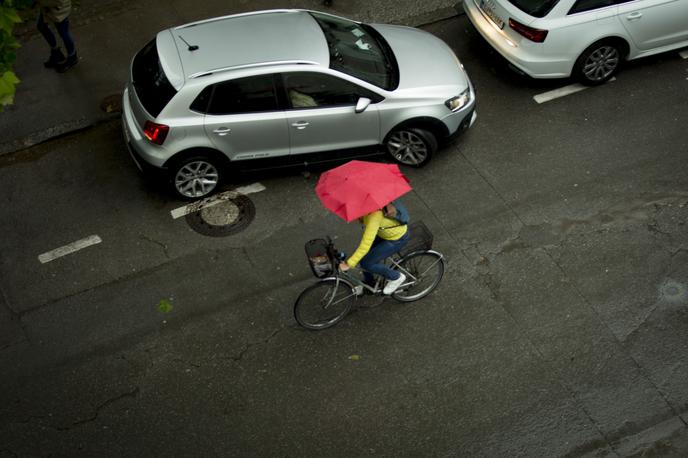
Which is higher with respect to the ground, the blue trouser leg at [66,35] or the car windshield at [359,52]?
the car windshield at [359,52]

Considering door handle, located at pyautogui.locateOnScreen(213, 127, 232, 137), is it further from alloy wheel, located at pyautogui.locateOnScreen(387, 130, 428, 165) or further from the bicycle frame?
the bicycle frame

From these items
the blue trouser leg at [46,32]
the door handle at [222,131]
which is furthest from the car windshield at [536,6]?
the blue trouser leg at [46,32]

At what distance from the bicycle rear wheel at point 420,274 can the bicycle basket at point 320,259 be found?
0.82 meters

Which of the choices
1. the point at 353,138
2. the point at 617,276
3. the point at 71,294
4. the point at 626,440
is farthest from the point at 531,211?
the point at 71,294

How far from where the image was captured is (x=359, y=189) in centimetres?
686

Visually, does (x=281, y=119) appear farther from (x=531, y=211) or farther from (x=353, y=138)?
(x=531, y=211)

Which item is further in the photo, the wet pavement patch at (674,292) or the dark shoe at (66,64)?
the dark shoe at (66,64)

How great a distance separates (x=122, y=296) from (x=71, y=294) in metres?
0.55

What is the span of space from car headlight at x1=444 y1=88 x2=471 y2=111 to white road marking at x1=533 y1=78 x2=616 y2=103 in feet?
5.25

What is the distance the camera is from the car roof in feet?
28.6

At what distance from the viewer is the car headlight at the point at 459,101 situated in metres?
9.46

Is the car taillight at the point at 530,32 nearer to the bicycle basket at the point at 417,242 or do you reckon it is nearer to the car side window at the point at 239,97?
the car side window at the point at 239,97

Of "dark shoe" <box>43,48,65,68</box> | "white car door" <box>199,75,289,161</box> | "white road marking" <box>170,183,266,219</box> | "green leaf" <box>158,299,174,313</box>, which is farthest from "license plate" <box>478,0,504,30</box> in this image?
"dark shoe" <box>43,48,65,68</box>

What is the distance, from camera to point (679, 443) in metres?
7.35
